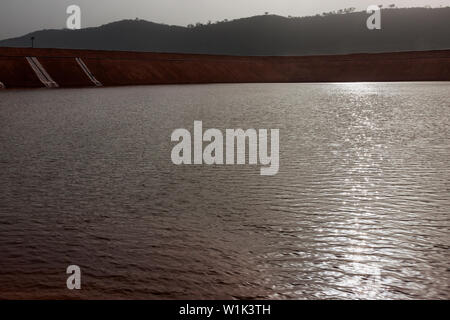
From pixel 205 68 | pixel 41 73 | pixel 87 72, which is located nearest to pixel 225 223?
pixel 41 73

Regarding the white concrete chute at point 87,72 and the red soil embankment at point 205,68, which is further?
the white concrete chute at point 87,72

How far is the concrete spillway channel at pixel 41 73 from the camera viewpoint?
73.8m

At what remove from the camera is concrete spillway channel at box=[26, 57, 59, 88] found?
242 ft

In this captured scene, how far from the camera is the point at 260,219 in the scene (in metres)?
9.83

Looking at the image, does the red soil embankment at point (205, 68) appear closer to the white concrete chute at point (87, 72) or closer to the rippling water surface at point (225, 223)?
the white concrete chute at point (87, 72)

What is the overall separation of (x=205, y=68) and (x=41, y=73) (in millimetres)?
36156

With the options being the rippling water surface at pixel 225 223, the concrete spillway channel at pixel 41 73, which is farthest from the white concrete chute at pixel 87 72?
the rippling water surface at pixel 225 223

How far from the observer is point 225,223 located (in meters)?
9.59

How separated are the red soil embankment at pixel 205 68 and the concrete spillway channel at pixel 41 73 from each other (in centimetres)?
54

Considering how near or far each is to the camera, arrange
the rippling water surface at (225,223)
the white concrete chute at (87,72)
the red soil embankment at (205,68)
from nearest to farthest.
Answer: the rippling water surface at (225,223) < the red soil embankment at (205,68) < the white concrete chute at (87,72)

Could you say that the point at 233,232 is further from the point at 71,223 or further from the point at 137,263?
the point at 71,223

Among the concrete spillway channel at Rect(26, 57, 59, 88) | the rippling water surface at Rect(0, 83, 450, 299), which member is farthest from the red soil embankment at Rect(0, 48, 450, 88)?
the rippling water surface at Rect(0, 83, 450, 299)
